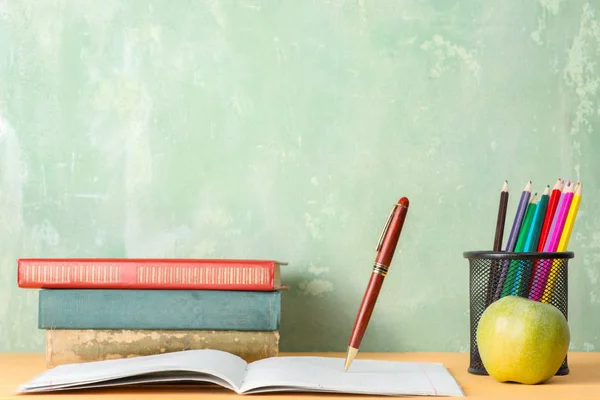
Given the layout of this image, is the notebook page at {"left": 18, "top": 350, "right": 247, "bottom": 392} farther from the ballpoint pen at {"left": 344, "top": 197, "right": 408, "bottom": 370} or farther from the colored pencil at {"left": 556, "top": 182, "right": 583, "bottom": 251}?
the colored pencil at {"left": 556, "top": 182, "right": 583, "bottom": 251}

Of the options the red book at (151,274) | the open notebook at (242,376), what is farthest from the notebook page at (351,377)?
the red book at (151,274)

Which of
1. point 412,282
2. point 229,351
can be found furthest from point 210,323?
point 412,282

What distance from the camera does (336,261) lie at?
1078 mm

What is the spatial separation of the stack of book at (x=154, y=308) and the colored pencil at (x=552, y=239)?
31cm

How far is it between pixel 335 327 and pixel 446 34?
47 cm

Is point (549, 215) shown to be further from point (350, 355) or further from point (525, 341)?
point (350, 355)

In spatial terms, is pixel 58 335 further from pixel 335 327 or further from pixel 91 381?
pixel 335 327

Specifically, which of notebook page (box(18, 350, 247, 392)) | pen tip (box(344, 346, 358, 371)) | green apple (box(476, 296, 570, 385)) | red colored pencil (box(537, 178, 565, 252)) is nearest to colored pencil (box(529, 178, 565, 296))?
red colored pencil (box(537, 178, 565, 252))

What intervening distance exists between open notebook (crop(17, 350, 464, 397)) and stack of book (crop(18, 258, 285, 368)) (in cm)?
7

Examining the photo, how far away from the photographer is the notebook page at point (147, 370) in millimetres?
715

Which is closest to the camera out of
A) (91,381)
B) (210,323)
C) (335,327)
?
(91,381)

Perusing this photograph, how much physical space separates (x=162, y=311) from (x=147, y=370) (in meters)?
0.19

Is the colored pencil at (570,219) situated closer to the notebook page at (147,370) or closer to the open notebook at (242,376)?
the open notebook at (242,376)

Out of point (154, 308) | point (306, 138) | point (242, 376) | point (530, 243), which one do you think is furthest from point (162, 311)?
point (530, 243)
